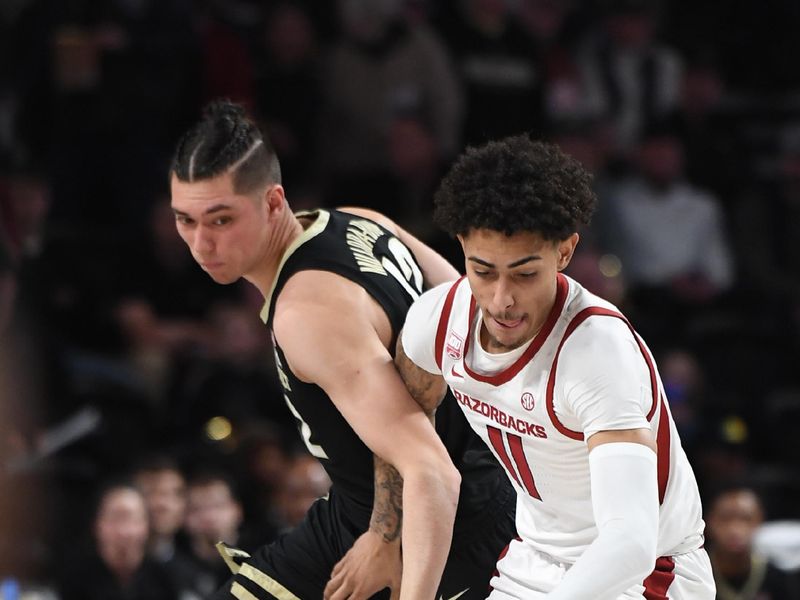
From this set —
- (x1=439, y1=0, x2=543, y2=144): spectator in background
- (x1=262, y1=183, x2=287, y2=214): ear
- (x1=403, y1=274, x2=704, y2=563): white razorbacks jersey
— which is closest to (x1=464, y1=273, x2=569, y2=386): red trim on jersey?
(x1=403, y1=274, x2=704, y2=563): white razorbacks jersey

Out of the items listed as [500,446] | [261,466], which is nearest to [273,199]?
[500,446]

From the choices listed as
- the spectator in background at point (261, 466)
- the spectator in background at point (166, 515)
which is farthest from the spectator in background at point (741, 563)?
the spectator in background at point (166, 515)

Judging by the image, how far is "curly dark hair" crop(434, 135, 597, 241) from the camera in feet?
11.6

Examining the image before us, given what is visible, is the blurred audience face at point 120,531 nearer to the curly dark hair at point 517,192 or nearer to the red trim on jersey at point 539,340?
the red trim on jersey at point 539,340

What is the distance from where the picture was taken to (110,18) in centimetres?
953

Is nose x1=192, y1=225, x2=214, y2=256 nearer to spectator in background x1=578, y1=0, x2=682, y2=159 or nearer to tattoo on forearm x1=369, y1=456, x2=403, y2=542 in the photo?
tattoo on forearm x1=369, y1=456, x2=403, y2=542

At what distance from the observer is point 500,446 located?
12.8 feet

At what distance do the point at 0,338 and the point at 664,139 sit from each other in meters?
4.78

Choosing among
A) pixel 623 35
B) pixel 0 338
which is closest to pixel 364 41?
pixel 623 35

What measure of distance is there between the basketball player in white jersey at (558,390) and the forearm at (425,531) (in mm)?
210

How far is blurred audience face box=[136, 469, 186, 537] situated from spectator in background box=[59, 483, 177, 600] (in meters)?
0.26

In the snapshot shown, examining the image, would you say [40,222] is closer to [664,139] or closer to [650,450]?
[664,139]

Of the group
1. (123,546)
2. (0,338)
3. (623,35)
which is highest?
(623,35)

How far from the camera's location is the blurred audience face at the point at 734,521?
7836 millimetres
